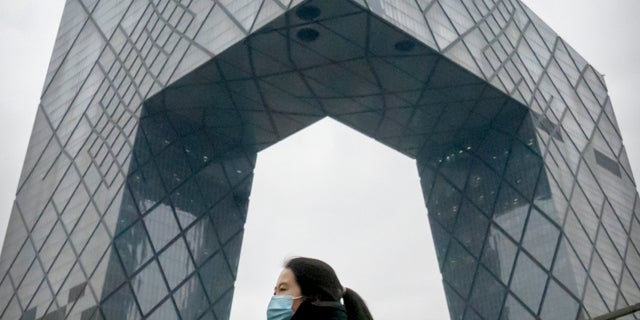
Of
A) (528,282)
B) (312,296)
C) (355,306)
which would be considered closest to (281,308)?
(312,296)

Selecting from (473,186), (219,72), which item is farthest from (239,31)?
(473,186)

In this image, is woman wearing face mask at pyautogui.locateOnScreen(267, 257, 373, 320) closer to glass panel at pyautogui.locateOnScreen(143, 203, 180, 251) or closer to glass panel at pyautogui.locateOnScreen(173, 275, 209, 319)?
glass panel at pyautogui.locateOnScreen(143, 203, 180, 251)

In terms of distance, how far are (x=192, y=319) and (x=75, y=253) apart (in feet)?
19.1

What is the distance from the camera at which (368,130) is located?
3669 cm

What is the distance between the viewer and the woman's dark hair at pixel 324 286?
3.34 m

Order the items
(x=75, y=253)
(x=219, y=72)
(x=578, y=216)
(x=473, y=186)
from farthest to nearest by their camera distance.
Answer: (x=473, y=186)
(x=578, y=216)
(x=75, y=253)
(x=219, y=72)

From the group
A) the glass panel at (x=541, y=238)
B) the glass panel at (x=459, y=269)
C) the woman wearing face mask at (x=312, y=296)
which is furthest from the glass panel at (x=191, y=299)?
the woman wearing face mask at (x=312, y=296)

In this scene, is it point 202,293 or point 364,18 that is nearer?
point 364,18

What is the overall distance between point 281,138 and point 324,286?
3383cm

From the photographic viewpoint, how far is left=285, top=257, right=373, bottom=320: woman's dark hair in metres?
3.34

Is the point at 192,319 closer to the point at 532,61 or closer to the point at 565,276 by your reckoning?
the point at 565,276

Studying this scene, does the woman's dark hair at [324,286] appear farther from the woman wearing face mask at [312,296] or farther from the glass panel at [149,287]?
the glass panel at [149,287]

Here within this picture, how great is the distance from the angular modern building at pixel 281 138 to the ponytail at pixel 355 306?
2376cm

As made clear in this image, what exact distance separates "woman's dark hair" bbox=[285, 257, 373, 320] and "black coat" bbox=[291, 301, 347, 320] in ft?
0.21
